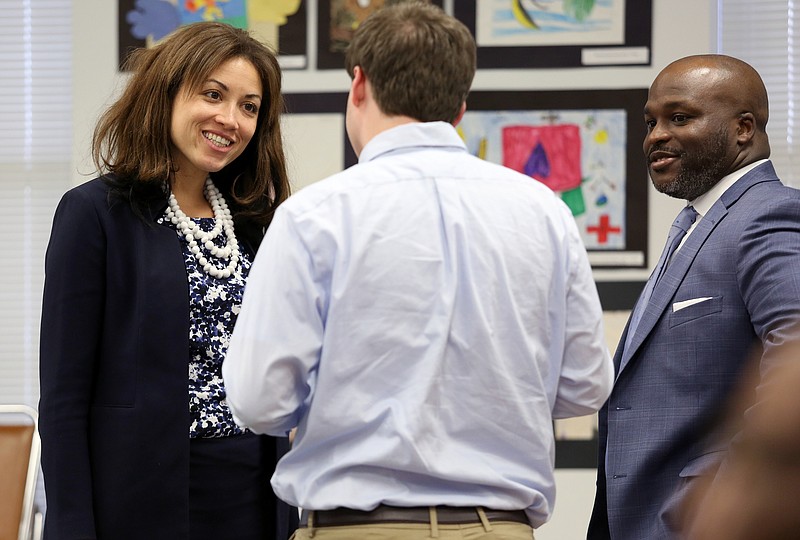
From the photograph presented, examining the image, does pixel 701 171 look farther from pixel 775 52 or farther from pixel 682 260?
pixel 775 52

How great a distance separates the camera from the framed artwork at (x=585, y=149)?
3.51 meters

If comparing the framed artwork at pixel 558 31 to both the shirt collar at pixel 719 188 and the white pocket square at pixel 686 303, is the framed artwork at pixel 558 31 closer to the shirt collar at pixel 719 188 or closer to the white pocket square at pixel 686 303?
the shirt collar at pixel 719 188

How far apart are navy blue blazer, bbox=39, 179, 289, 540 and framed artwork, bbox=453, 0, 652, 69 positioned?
2061 millimetres

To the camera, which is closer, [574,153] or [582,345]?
[582,345]

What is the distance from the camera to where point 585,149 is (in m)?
3.53

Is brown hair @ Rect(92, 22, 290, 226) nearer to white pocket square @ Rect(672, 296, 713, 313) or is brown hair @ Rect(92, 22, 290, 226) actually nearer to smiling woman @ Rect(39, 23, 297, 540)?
smiling woman @ Rect(39, 23, 297, 540)

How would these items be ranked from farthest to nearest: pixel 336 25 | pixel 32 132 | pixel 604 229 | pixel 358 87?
pixel 32 132, pixel 336 25, pixel 604 229, pixel 358 87

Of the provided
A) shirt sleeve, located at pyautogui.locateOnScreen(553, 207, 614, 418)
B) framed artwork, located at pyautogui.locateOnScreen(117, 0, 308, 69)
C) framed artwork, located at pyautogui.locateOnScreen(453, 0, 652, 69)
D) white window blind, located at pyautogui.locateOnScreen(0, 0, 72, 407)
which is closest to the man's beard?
shirt sleeve, located at pyautogui.locateOnScreen(553, 207, 614, 418)

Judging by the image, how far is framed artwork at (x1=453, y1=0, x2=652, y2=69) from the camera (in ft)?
11.5

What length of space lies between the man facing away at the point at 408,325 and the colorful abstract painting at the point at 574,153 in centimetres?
208

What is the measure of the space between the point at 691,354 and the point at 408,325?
803mm

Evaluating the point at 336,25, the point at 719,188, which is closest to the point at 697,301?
the point at 719,188

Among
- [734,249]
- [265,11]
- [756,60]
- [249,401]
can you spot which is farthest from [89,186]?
[756,60]

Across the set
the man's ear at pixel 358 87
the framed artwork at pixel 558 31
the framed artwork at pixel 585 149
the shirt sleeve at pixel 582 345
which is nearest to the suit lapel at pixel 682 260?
the shirt sleeve at pixel 582 345
